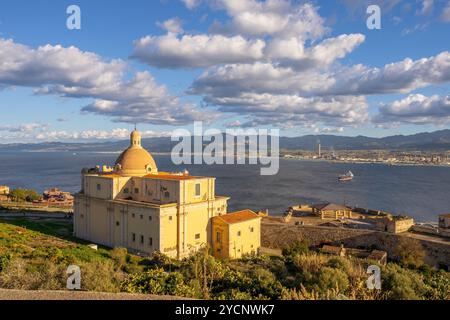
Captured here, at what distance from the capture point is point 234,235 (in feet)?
88.2

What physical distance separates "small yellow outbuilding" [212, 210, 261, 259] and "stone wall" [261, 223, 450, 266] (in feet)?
21.8

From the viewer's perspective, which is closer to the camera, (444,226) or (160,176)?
(160,176)

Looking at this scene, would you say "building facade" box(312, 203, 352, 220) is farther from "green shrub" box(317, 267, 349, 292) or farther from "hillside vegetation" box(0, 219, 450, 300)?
"green shrub" box(317, 267, 349, 292)

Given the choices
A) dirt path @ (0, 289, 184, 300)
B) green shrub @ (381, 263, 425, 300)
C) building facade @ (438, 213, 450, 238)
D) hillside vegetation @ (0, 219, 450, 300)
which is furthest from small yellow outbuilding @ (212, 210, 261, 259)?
dirt path @ (0, 289, 184, 300)

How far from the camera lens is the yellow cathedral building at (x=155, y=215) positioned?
25125 millimetres

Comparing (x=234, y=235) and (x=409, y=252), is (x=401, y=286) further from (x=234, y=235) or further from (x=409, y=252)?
(x=409, y=252)

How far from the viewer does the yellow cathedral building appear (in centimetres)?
2512

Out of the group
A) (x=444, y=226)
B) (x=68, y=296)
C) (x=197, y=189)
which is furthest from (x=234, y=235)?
(x=68, y=296)

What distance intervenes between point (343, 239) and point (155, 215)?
653 inches

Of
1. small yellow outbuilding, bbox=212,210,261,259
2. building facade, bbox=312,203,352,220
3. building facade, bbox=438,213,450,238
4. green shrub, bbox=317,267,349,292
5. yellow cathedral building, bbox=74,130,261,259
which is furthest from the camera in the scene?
building facade, bbox=312,203,352,220

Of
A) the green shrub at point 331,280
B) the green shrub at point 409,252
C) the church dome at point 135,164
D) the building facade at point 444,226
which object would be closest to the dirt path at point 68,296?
the green shrub at point 331,280

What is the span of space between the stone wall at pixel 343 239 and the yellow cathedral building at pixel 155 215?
6396 mm
